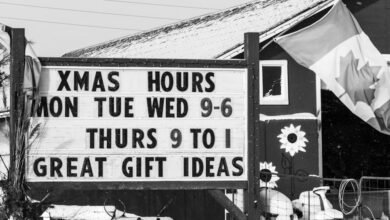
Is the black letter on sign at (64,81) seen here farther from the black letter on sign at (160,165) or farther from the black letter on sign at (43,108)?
the black letter on sign at (160,165)

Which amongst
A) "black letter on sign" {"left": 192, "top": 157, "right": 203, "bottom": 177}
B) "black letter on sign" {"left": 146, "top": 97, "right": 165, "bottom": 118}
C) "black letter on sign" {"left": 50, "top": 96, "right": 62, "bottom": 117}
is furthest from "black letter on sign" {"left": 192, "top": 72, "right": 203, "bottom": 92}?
"black letter on sign" {"left": 50, "top": 96, "right": 62, "bottom": 117}

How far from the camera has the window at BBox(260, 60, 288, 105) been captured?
17641mm

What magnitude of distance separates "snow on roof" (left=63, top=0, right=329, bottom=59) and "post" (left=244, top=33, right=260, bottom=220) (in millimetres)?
7988

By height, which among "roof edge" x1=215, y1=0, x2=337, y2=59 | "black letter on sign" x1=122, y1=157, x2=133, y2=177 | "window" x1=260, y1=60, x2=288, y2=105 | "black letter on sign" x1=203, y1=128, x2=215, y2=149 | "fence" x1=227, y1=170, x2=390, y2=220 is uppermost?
"roof edge" x1=215, y1=0, x2=337, y2=59

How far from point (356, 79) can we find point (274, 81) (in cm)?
177

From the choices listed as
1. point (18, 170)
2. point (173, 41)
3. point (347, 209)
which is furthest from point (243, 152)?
point (173, 41)

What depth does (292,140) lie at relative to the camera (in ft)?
57.0

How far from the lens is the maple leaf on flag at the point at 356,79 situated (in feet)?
56.2

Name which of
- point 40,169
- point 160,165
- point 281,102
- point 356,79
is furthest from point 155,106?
point 356,79

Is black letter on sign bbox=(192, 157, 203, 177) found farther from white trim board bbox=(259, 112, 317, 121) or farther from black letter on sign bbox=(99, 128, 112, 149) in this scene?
white trim board bbox=(259, 112, 317, 121)

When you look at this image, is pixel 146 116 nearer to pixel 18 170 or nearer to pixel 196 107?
pixel 196 107

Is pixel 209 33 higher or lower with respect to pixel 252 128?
higher

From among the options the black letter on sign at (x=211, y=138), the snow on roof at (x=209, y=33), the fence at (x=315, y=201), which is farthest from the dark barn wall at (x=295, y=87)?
the black letter on sign at (x=211, y=138)

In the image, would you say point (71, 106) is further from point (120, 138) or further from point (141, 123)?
point (141, 123)
